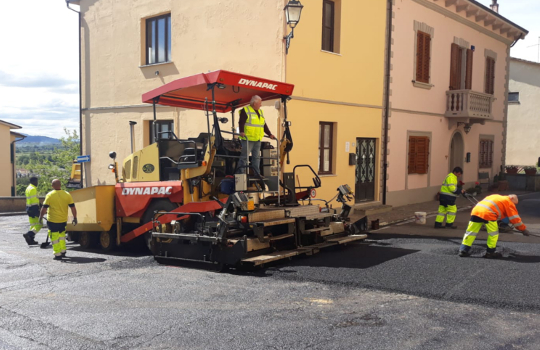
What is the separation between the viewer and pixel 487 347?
183 inches

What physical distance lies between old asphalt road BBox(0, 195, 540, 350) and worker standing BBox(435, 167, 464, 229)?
308 cm

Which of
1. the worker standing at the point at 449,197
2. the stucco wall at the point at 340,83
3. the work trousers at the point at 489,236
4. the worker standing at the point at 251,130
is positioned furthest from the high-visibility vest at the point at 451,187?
the worker standing at the point at 251,130

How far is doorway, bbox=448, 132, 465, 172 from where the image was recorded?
791 inches

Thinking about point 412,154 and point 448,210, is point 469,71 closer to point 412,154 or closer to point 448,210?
point 412,154

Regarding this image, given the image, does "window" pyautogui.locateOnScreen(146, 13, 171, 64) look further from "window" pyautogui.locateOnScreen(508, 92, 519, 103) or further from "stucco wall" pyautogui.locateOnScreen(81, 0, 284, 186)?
"window" pyautogui.locateOnScreen(508, 92, 519, 103)

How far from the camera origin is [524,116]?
28797 millimetres

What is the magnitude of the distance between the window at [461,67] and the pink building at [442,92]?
0.12ft

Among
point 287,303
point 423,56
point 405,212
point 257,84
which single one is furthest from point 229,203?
point 423,56

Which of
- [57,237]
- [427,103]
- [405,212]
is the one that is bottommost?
[405,212]

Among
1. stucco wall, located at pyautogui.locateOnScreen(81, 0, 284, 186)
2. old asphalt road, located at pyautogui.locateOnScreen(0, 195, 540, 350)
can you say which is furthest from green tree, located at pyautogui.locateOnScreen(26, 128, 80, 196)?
old asphalt road, located at pyautogui.locateOnScreen(0, 195, 540, 350)

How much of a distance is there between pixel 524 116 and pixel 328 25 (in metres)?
19.8

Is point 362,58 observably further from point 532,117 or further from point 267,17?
point 532,117

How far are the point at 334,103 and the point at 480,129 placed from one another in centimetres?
1066

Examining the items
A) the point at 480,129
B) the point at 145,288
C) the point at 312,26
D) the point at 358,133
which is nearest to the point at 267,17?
the point at 312,26
